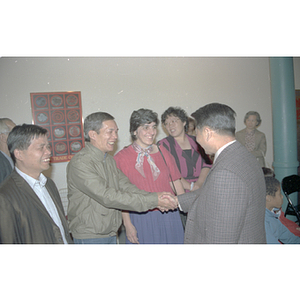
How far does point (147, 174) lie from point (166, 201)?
1.01ft

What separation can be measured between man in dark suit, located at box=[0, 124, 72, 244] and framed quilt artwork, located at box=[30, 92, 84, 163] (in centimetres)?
33

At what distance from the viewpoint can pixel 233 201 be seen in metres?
1.41

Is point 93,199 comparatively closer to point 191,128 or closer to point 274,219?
point 191,128

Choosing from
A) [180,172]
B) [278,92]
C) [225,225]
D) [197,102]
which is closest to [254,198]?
[225,225]

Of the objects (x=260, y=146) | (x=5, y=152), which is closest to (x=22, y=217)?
(x=5, y=152)

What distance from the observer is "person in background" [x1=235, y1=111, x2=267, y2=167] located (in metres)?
2.46

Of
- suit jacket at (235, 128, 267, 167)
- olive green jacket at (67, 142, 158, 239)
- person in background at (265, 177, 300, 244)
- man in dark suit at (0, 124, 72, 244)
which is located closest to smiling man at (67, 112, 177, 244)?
olive green jacket at (67, 142, 158, 239)

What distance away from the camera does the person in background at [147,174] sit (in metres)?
2.27

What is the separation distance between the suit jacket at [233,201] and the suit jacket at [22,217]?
1107mm

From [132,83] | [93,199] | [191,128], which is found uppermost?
[132,83]

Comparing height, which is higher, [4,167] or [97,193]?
[4,167]

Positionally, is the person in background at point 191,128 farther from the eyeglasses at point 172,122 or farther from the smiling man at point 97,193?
the smiling man at point 97,193

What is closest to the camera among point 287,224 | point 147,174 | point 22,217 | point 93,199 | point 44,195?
point 22,217

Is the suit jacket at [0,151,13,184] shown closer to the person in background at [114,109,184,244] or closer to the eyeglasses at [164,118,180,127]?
the person in background at [114,109,184,244]
